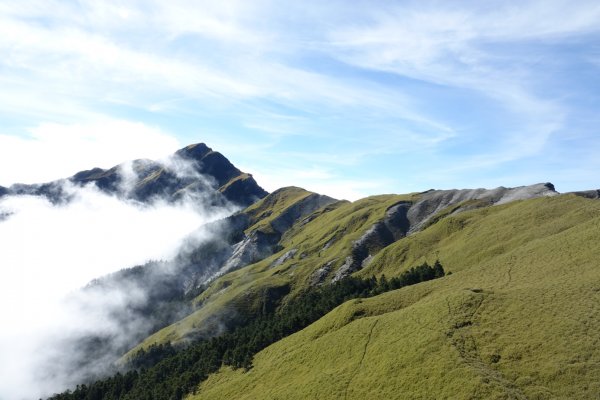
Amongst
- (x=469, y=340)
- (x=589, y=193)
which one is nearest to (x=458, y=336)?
(x=469, y=340)

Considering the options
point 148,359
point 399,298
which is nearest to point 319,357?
point 399,298

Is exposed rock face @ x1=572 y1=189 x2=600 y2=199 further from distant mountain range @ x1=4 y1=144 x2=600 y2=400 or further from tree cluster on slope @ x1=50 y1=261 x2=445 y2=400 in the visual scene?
tree cluster on slope @ x1=50 y1=261 x2=445 y2=400

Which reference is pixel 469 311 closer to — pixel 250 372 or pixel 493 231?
pixel 250 372

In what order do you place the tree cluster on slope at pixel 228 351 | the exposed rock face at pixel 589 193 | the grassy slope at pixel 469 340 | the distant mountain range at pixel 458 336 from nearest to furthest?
the grassy slope at pixel 469 340
the distant mountain range at pixel 458 336
the tree cluster on slope at pixel 228 351
the exposed rock face at pixel 589 193

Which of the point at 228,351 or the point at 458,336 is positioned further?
the point at 228,351

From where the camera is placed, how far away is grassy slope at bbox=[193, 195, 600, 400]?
182 ft

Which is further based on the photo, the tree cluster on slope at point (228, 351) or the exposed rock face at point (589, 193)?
the exposed rock face at point (589, 193)

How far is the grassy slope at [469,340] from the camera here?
55594mm

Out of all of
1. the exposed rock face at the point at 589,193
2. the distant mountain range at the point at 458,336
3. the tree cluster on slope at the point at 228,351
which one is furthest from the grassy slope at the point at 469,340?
the exposed rock face at the point at 589,193

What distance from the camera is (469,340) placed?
214 ft

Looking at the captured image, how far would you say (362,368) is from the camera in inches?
2825

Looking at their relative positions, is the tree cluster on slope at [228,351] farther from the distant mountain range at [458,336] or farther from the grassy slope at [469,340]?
the grassy slope at [469,340]

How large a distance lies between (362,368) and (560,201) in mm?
110599

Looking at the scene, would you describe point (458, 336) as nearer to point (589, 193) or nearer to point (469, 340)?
A: point (469, 340)
